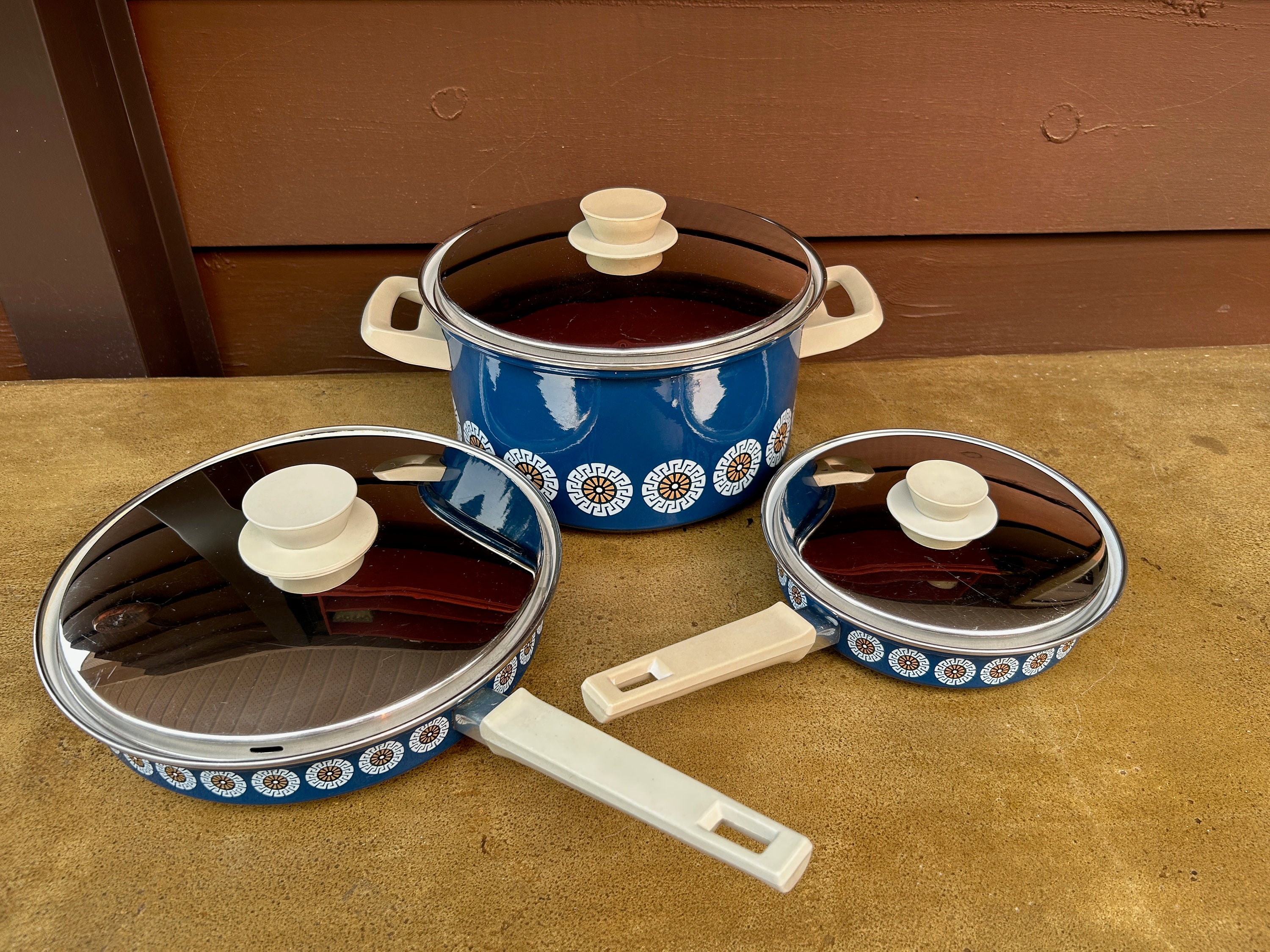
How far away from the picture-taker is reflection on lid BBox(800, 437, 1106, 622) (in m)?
0.62

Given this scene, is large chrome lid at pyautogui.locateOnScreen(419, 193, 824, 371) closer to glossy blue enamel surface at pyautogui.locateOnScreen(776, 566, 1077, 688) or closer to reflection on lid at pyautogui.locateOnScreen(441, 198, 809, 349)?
reflection on lid at pyautogui.locateOnScreen(441, 198, 809, 349)

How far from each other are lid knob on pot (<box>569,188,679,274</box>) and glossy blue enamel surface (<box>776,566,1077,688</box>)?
0.89 ft

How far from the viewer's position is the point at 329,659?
549mm

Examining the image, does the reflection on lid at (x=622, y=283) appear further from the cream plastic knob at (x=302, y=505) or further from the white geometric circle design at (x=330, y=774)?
the white geometric circle design at (x=330, y=774)

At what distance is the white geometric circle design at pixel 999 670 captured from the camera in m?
0.62

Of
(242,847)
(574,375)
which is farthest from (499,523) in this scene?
(242,847)

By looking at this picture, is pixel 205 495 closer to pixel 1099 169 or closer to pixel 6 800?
pixel 6 800

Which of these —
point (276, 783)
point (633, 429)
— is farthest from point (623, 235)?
point (276, 783)

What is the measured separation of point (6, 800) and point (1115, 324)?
4.01 feet

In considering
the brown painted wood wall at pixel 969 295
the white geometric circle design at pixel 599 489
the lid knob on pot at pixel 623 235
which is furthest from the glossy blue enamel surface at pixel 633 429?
the brown painted wood wall at pixel 969 295

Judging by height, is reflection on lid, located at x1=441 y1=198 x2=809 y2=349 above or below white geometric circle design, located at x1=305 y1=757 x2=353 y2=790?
above

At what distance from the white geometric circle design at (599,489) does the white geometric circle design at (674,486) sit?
0.02m

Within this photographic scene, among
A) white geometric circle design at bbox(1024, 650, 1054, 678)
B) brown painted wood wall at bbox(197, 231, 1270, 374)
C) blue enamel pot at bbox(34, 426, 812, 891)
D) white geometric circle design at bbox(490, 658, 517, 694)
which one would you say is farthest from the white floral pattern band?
white geometric circle design at bbox(1024, 650, 1054, 678)

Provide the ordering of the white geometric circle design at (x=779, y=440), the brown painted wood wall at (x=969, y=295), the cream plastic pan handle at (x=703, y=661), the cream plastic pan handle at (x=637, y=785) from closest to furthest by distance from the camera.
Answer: the cream plastic pan handle at (x=637, y=785)
the cream plastic pan handle at (x=703, y=661)
the white geometric circle design at (x=779, y=440)
the brown painted wood wall at (x=969, y=295)
